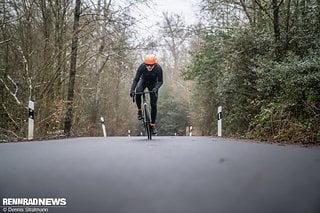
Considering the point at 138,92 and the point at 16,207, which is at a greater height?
the point at 138,92

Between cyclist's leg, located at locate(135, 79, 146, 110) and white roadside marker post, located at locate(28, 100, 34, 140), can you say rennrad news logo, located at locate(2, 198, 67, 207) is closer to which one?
cyclist's leg, located at locate(135, 79, 146, 110)

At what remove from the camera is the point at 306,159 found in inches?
172

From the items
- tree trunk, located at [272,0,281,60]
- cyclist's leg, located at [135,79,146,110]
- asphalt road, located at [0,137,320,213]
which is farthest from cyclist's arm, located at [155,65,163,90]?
tree trunk, located at [272,0,281,60]

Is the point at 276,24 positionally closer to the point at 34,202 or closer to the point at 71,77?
the point at 71,77

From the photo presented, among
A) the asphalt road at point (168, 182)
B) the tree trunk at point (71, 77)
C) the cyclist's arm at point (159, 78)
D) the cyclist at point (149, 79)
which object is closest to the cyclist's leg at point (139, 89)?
the cyclist at point (149, 79)

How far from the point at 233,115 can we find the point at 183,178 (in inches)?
507

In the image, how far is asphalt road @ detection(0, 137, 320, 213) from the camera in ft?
8.03

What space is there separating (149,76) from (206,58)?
8.84 m

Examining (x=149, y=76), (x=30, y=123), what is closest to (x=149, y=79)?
(x=149, y=76)

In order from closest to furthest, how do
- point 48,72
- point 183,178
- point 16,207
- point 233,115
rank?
point 16,207
point 183,178
point 48,72
point 233,115

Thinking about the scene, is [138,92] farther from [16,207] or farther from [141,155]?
[16,207]

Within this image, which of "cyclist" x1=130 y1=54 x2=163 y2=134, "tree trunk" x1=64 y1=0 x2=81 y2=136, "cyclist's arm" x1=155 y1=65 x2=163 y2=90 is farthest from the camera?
"tree trunk" x1=64 y1=0 x2=81 y2=136

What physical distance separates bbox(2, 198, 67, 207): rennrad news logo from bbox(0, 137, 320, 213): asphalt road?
53 millimetres

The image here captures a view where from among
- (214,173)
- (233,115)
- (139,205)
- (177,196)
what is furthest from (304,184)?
(233,115)
